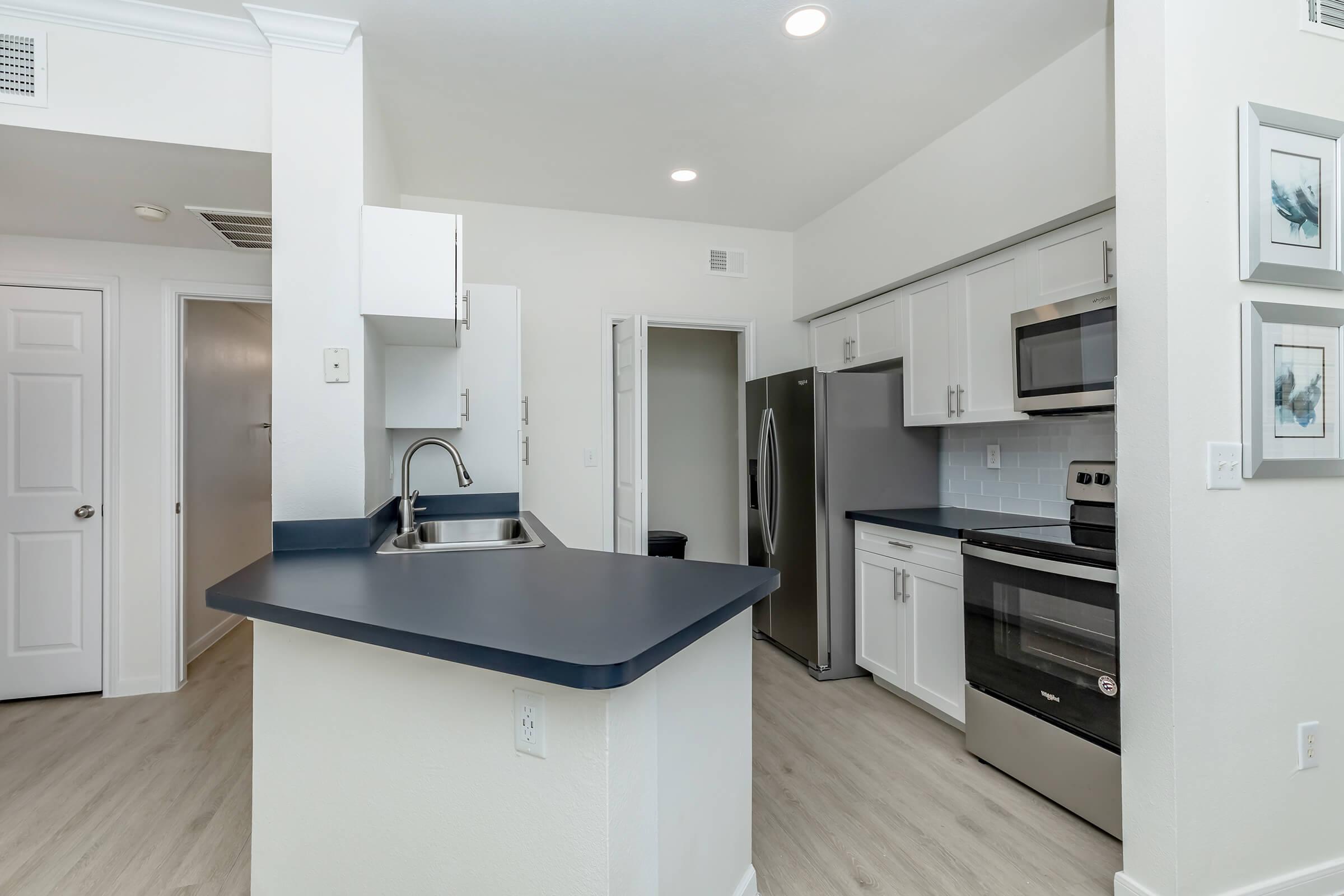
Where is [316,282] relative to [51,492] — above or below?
above

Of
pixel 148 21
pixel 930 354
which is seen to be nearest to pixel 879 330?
pixel 930 354

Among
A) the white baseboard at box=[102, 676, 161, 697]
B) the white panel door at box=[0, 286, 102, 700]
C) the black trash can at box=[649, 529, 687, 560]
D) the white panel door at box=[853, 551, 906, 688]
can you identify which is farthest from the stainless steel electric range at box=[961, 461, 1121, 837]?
the white panel door at box=[0, 286, 102, 700]

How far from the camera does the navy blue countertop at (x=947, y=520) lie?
264cm

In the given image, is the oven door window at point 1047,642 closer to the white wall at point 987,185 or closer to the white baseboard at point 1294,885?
the white baseboard at point 1294,885

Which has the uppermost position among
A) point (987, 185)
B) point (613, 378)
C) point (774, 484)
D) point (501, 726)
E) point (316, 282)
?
point (987, 185)

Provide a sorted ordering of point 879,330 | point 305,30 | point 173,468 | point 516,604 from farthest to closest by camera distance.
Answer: point 879,330 → point 173,468 → point 305,30 → point 516,604

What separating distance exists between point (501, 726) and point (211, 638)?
12.5 ft

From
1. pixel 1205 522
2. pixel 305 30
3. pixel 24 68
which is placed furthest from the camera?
pixel 305 30

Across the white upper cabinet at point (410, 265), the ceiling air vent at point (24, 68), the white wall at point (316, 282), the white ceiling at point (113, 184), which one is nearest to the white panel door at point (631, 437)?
the white upper cabinet at point (410, 265)

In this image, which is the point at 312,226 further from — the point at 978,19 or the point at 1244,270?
the point at 1244,270

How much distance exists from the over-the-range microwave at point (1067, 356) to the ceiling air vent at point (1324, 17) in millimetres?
795

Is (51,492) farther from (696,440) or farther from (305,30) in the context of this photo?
(696,440)

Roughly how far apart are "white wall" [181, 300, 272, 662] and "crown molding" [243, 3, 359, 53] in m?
1.89

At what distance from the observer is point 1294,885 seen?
5.72 ft
